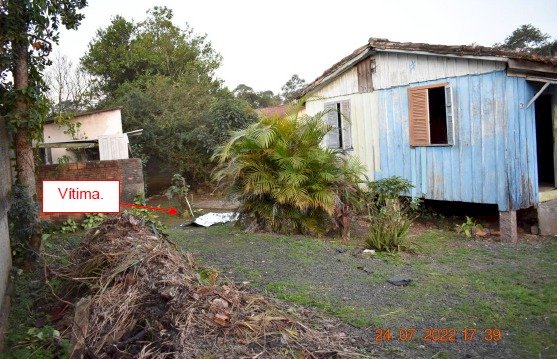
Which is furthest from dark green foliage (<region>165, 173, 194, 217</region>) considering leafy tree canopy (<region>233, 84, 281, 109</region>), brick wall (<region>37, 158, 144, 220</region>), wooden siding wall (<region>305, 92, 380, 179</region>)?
leafy tree canopy (<region>233, 84, 281, 109</region>)

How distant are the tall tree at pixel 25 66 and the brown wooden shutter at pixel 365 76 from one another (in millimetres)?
5501

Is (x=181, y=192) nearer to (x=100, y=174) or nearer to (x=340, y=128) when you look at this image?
(x=100, y=174)

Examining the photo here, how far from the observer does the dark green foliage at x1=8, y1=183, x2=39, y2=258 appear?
5.71 m

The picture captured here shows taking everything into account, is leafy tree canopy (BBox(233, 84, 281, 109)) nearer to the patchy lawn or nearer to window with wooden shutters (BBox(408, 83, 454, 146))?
window with wooden shutters (BBox(408, 83, 454, 146))

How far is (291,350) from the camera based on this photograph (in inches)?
114

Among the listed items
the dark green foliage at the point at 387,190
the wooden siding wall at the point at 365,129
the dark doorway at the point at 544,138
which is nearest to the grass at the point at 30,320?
the dark green foliage at the point at 387,190

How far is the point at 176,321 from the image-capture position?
9.71 ft

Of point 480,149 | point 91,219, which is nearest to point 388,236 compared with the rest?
point 480,149

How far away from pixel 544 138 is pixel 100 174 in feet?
26.1

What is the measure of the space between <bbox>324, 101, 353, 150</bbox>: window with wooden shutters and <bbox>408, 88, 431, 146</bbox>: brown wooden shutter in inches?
63.9

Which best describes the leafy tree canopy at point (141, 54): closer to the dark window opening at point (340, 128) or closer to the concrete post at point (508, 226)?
the dark window opening at point (340, 128)

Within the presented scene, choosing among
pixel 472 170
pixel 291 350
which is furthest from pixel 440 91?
pixel 291 350

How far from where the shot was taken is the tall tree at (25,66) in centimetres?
546

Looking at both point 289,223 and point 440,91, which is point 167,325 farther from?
point 440,91
